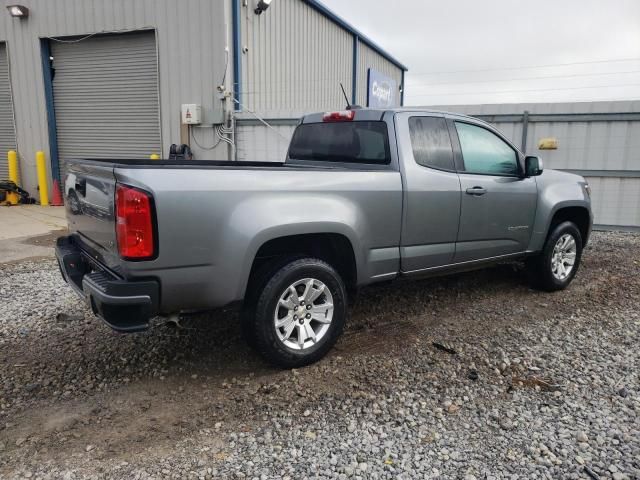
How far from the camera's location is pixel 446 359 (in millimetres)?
3777

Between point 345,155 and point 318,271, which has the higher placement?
point 345,155

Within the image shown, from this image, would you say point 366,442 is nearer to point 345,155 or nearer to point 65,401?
point 65,401

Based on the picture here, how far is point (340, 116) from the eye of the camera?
14.8 ft

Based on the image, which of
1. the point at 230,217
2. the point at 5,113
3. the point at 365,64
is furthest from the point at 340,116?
the point at 365,64

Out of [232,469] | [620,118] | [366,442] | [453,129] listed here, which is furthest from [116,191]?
[620,118]

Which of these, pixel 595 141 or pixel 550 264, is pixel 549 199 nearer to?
pixel 550 264

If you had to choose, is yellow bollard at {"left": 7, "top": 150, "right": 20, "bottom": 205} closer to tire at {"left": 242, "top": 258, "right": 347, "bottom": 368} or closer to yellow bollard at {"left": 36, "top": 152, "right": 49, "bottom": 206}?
yellow bollard at {"left": 36, "top": 152, "right": 49, "bottom": 206}

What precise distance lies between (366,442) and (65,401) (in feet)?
6.12

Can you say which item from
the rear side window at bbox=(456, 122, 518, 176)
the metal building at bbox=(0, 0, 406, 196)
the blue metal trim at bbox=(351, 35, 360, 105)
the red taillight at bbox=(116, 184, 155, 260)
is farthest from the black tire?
the blue metal trim at bbox=(351, 35, 360, 105)

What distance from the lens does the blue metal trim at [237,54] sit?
33.5 ft

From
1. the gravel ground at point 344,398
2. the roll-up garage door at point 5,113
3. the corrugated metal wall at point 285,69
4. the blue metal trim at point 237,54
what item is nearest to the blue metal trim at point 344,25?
the corrugated metal wall at point 285,69

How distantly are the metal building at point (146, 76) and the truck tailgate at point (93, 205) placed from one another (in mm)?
6877

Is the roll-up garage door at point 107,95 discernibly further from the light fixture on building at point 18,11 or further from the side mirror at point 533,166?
the side mirror at point 533,166

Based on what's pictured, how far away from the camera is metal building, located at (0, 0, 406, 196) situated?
33.9 feet
